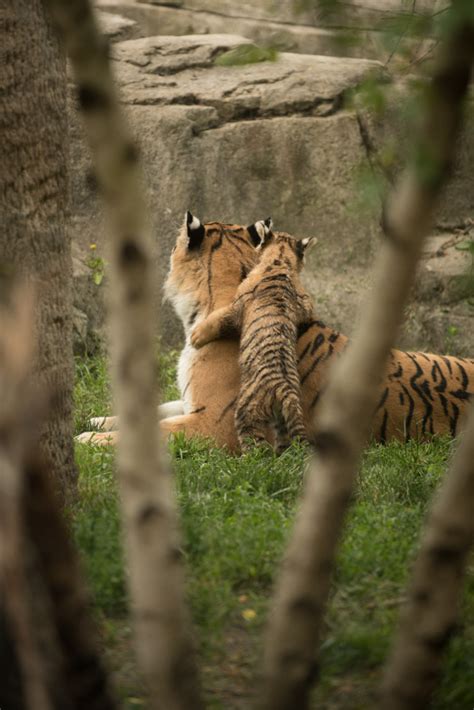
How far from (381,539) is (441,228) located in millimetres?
6038

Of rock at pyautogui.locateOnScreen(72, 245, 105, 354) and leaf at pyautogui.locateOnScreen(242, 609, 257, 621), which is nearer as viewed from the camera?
leaf at pyautogui.locateOnScreen(242, 609, 257, 621)

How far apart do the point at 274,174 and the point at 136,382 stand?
734 cm

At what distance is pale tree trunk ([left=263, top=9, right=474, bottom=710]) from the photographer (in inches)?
94.5

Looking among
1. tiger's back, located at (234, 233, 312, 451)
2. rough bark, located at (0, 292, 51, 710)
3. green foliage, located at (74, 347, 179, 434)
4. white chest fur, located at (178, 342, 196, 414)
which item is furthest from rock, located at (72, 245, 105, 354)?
A: rough bark, located at (0, 292, 51, 710)

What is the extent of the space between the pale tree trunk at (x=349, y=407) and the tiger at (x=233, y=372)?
3.59 meters

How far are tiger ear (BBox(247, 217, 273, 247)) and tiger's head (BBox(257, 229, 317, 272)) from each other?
1cm

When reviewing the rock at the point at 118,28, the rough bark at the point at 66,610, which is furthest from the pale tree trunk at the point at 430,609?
the rock at the point at 118,28

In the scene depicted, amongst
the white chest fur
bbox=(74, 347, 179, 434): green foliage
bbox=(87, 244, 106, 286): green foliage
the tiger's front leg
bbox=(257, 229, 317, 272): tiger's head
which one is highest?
bbox=(257, 229, 317, 272): tiger's head

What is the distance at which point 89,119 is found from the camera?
96.9 inches

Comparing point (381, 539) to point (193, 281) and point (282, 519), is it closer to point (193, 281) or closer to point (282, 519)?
point (282, 519)

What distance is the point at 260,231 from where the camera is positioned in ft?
22.4

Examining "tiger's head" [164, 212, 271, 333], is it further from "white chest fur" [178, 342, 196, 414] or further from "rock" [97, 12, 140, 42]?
"rock" [97, 12, 140, 42]

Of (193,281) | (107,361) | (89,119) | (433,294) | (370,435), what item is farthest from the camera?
(433,294)

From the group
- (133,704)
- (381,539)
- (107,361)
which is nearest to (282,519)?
(381,539)
